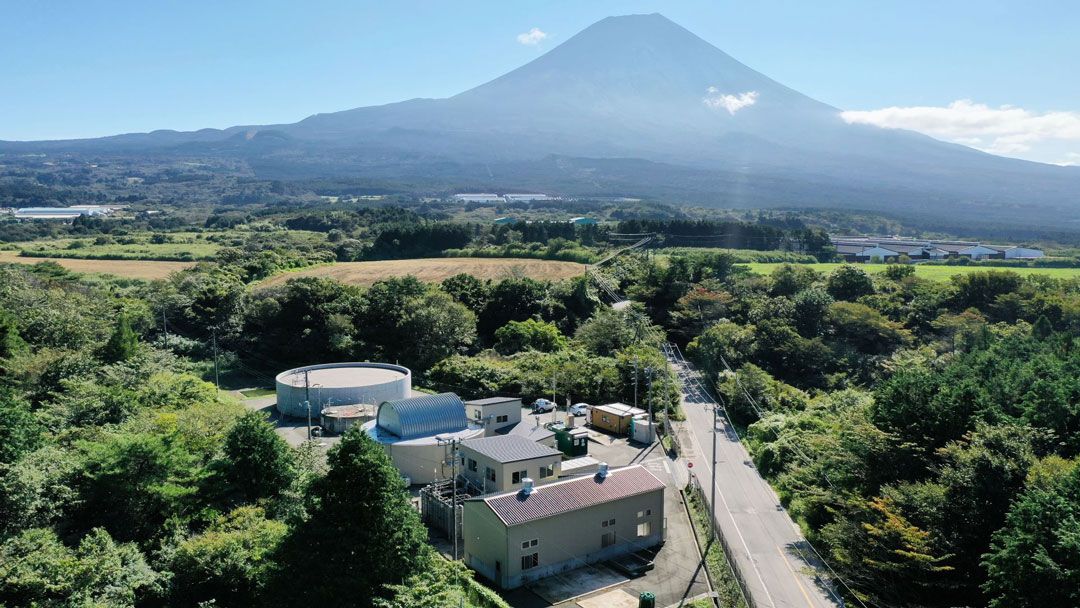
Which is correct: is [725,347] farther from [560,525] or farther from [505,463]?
[560,525]

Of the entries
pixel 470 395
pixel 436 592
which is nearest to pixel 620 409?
pixel 470 395

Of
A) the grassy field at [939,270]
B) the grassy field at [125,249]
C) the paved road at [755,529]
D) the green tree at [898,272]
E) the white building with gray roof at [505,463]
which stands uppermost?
the green tree at [898,272]

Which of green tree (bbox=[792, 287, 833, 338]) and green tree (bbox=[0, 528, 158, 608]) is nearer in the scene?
green tree (bbox=[0, 528, 158, 608])

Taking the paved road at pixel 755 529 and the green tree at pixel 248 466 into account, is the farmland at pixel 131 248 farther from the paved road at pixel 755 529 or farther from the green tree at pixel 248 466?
the paved road at pixel 755 529

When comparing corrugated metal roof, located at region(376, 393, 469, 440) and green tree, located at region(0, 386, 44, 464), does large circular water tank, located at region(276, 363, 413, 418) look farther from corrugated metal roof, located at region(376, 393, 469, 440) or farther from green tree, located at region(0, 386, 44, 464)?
green tree, located at region(0, 386, 44, 464)

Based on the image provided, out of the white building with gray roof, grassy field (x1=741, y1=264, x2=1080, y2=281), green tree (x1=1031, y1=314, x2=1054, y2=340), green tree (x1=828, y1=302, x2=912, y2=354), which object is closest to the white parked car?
the white building with gray roof

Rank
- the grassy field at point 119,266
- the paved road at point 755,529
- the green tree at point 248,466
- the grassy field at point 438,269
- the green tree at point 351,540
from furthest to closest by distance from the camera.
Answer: the grassy field at point 119,266
the grassy field at point 438,269
the green tree at point 248,466
the paved road at point 755,529
the green tree at point 351,540

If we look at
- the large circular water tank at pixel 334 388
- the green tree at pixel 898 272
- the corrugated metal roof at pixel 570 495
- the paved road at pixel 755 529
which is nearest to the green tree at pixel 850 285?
the green tree at pixel 898 272

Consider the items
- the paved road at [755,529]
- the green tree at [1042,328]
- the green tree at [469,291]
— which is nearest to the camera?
the paved road at [755,529]
